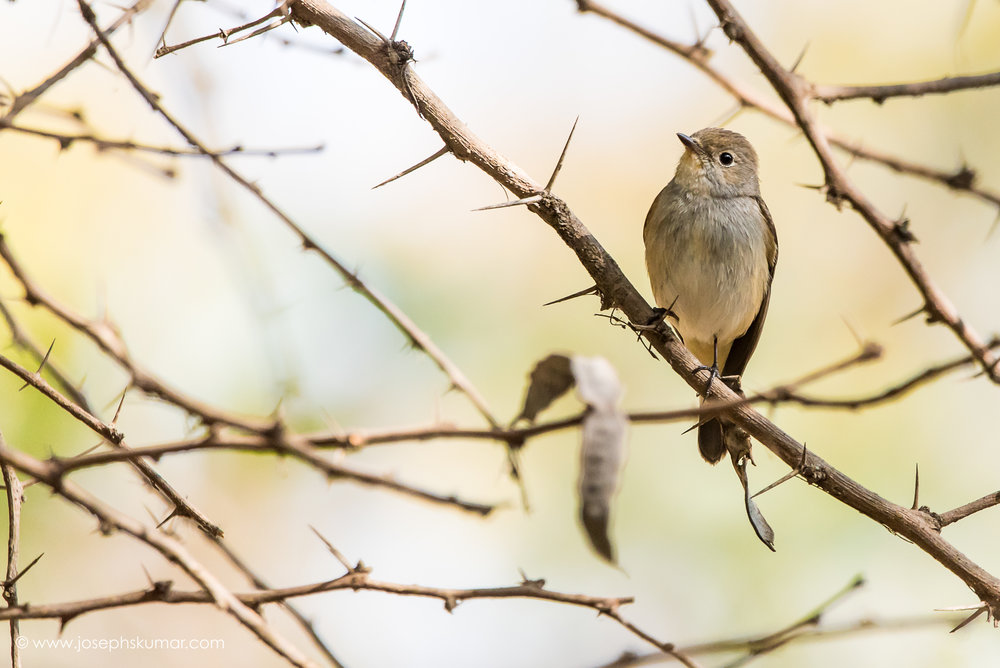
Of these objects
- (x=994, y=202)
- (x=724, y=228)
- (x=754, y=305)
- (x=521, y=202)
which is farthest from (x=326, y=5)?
(x=754, y=305)

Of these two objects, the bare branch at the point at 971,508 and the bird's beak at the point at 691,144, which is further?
the bird's beak at the point at 691,144

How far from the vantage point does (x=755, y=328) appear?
6246 mm

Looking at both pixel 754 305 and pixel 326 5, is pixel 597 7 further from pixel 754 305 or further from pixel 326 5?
pixel 754 305

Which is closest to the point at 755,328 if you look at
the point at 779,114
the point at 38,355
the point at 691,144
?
the point at 691,144

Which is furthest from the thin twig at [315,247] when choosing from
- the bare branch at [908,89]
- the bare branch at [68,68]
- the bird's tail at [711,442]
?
the bird's tail at [711,442]

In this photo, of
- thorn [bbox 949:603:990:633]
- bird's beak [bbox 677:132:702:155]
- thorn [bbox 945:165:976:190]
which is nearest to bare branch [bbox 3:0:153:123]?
thorn [bbox 945:165:976:190]

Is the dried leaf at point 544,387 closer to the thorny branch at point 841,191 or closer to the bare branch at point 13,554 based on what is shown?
the thorny branch at point 841,191

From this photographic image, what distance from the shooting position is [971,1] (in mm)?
2727

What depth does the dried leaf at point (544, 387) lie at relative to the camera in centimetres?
171

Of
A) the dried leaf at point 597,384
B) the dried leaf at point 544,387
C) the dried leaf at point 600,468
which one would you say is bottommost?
the dried leaf at point 600,468

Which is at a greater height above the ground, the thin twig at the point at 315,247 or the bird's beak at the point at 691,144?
the bird's beak at the point at 691,144

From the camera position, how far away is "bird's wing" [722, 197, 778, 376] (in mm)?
6117

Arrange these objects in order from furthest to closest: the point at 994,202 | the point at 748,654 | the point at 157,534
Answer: the point at 994,202 < the point at 748,654 < the point at 157,534

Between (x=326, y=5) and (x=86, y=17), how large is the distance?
2.56 feet
